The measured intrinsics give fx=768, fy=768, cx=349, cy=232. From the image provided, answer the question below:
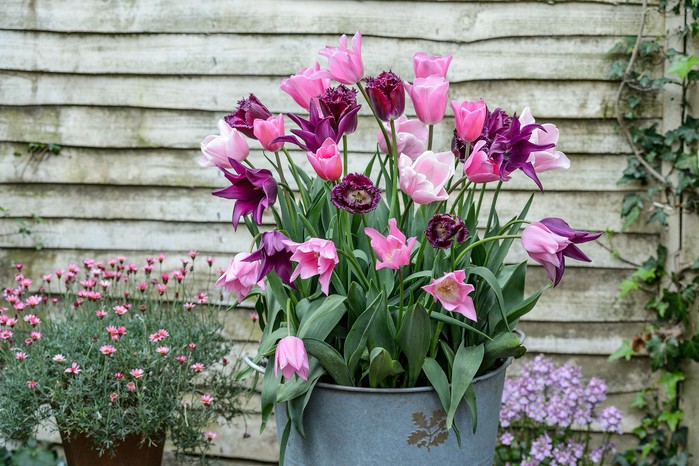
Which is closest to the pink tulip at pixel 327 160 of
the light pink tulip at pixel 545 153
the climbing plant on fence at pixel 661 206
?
the light pink tulip at pixel 545 153

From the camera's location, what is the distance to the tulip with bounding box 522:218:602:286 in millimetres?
1132

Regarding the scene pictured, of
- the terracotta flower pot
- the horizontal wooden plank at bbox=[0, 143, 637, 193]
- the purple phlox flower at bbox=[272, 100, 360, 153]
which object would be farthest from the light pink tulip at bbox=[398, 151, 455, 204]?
the horizontal wooden plank at bbox=[0, 143, 637, 193]

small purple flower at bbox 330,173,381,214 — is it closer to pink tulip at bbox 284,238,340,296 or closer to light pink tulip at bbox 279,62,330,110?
pink tulip at bbox 284,238,340,296

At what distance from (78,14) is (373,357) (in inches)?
75.2

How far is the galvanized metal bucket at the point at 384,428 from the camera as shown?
1183 millimetres

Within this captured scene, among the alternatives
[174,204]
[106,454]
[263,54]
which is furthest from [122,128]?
[106,454]

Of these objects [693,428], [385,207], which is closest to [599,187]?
[693,428]

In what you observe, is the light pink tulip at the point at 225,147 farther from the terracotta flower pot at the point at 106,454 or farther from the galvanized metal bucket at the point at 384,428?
the terracotta flower pot at the point at 106,454

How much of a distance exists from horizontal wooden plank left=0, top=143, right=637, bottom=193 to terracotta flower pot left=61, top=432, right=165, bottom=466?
90 centimetres

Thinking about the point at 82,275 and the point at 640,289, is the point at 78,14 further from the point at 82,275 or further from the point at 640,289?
the point at 640,289

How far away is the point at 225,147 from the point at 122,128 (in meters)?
1.45

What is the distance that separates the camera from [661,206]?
7.62 feet

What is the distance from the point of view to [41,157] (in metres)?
2.60

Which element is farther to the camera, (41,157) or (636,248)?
(41,157)
